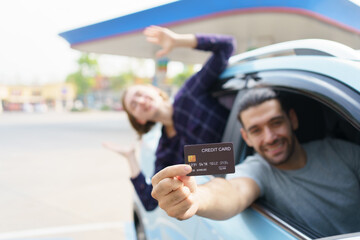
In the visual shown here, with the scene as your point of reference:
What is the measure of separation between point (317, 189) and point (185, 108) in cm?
120

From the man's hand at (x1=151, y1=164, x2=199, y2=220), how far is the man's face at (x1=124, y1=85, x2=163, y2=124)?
1.48m

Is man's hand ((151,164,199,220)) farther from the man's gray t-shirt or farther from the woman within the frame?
the woman

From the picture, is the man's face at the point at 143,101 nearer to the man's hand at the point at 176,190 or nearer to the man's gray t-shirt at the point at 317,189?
the man's gray t-shirt at the point at 317,189

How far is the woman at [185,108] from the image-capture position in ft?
7.00

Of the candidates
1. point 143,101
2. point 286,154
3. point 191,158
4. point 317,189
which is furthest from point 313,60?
point 143,101

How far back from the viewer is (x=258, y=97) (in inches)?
58.4

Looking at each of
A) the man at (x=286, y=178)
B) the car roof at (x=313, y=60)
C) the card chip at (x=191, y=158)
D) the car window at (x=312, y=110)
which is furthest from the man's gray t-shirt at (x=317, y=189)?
the card chip at (x=191, y=158)

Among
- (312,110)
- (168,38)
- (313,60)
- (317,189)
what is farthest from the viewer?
(168,38)

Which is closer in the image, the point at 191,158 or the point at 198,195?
the point at 191,158

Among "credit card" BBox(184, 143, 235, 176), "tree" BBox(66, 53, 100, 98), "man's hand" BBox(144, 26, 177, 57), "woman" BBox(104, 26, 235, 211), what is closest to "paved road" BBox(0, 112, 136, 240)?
"woman" BBox(104, 26, 235, 211)

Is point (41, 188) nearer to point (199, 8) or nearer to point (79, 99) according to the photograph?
point (199, 8)

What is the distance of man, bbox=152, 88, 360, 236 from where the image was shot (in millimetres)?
1284

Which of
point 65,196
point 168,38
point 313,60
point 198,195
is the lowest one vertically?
point 65,196

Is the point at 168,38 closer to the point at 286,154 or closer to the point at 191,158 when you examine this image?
the point at 286,154
